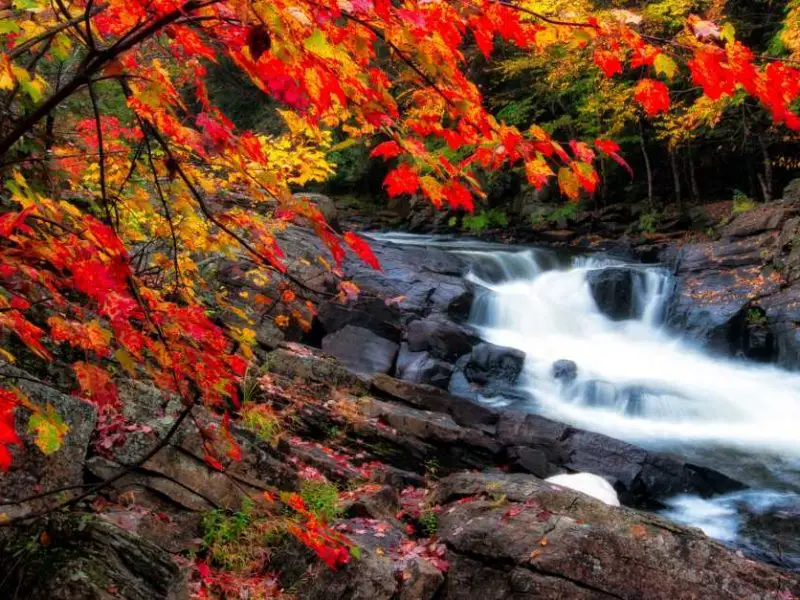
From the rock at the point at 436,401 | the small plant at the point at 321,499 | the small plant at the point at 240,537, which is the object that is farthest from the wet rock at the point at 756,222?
the small plant at the point at 240,537

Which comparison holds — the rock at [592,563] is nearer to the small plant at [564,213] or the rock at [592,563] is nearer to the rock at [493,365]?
the rock at [493,365]

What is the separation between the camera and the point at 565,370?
1177cm

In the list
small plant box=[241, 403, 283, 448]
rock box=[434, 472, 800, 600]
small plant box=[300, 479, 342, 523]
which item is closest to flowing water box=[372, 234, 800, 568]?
rock box=[434, 472, 800, 600]

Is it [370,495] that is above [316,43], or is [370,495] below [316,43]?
below

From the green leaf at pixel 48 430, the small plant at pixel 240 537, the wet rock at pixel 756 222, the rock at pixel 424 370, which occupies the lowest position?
the small plant at pixel 240 537

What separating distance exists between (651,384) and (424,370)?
4.37 meters

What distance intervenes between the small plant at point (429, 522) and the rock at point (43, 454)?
2784mm

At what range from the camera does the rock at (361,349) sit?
10.5m

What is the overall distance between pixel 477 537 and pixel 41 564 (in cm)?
307

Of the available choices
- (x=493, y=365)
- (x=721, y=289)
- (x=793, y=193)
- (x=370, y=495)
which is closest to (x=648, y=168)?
(x=793, y=193)

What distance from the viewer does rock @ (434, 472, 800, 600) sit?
4.17 meters

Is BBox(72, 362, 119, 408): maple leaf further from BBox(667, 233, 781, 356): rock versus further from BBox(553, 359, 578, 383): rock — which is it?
BBox(667, 233, 781, 356): rock

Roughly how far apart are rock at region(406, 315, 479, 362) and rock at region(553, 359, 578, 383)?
1.68 meters

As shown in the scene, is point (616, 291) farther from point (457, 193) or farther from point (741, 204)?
point (457, 193)
